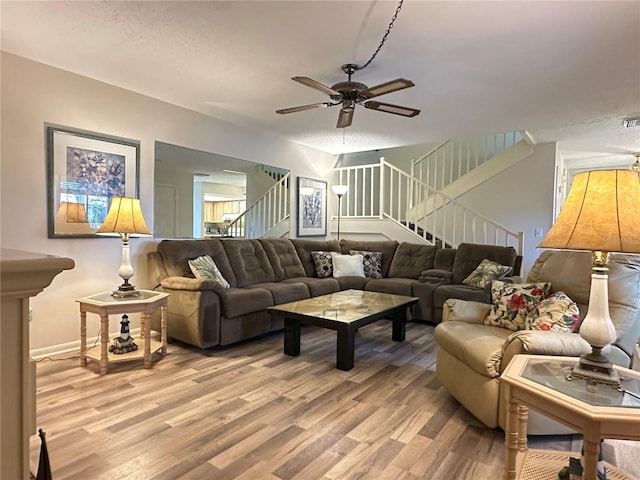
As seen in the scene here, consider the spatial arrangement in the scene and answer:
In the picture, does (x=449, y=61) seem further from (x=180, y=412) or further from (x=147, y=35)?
(x=180, y=412)

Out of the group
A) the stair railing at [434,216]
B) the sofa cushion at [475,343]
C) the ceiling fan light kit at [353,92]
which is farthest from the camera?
the stair railing at [434,216]

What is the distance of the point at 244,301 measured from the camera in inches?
139

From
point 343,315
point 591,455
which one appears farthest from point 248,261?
point 591,455

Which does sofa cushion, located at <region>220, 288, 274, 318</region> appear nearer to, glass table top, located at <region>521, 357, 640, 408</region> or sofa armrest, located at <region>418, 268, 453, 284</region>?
sofa armrest, located at <region>418, 268, 453, 284</region>

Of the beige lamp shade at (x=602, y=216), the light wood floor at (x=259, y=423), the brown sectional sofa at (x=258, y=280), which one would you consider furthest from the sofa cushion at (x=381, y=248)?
the beige lamp shade at (x=602, y=216)

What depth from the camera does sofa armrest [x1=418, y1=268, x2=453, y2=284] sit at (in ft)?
15.0

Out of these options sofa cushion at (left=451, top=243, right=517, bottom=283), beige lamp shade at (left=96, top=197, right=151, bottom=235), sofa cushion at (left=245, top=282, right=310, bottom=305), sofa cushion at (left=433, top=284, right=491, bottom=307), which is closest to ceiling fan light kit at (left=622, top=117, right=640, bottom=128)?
sofa cushion at (left=451, top=243, right=517, bottom=283)

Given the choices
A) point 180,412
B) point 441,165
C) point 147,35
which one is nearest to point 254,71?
point 147,35

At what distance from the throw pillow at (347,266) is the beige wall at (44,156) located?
241 centimetres

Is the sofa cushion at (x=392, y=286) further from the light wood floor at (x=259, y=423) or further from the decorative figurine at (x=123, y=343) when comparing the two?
the decorative figurine at (x=123, y=343)

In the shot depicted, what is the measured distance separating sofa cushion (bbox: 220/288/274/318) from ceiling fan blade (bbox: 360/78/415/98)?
2.08 meters

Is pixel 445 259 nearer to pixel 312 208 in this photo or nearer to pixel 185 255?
pixel 312 208

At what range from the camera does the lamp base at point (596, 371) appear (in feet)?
4.77

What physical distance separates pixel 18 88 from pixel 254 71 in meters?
1.86
